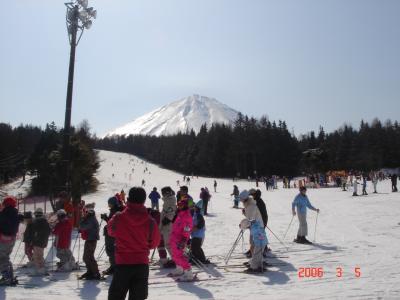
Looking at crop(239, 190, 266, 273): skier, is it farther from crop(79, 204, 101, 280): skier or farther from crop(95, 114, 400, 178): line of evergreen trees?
crop(95, 114, 400, 178): line of evergreen trees

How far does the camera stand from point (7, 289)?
7766 millimetres

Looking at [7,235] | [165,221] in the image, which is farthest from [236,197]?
[7,235]

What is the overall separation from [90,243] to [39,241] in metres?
1.39

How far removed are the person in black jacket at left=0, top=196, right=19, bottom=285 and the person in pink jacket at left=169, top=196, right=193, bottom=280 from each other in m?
3.08

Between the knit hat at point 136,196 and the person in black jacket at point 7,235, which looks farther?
the person in black jacket at point 7,235

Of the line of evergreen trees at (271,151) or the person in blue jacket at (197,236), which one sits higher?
the line of evergreen trees at (271,151)

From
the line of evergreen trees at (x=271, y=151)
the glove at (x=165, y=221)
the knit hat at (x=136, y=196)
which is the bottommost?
the glove at (x=165, y=221)

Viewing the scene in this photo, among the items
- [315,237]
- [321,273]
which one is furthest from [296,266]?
[315,237]

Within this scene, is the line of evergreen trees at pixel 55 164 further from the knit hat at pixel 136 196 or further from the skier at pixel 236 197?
the knit hat at pixel 136 196

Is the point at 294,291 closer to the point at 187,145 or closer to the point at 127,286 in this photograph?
the point at 127,286

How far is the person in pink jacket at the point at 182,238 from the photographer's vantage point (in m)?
8.41

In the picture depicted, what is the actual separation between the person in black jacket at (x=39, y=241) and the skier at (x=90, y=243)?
111 centimetres

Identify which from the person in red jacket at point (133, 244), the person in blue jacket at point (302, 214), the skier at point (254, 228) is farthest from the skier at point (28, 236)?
the person in blue jacket at point (302, 214)

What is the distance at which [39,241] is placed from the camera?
9414 millimetres
